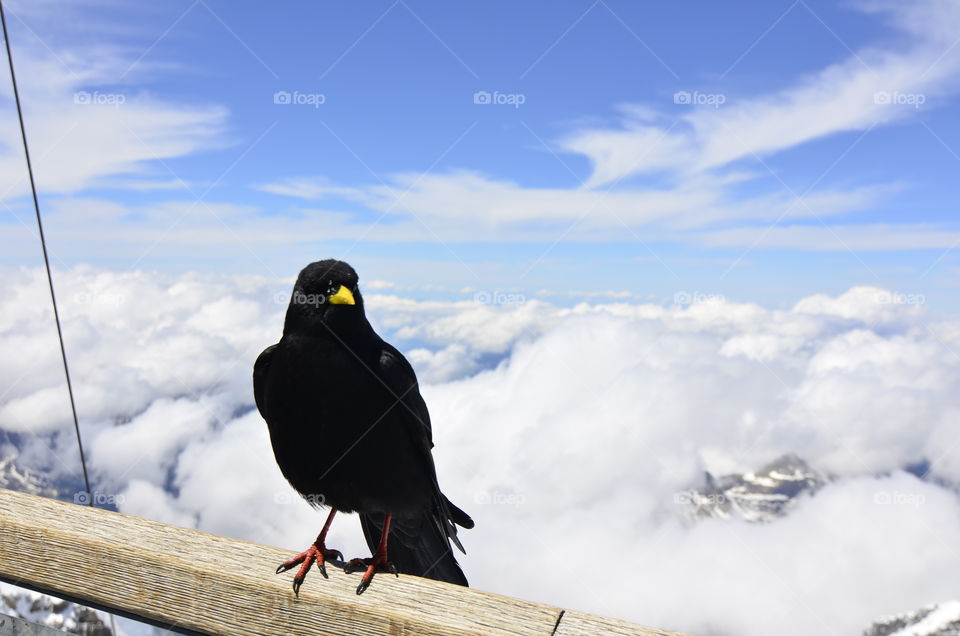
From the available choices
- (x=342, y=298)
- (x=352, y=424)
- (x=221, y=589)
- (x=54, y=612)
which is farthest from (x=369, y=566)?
(x=54, y=612)

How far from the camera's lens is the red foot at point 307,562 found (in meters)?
2.33

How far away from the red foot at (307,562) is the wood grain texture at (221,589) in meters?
0.03

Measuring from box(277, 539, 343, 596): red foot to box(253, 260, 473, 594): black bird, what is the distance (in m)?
0.55

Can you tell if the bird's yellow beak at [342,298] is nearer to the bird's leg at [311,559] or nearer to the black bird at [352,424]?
the black bird at [352,424]

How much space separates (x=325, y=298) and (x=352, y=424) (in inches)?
29.9

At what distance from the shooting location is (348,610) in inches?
85.5

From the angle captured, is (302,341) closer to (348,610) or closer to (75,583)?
(75,583)

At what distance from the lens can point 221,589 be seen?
2.25 meters

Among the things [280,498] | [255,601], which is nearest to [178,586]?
[255,601]

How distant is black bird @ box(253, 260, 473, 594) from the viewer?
361 centimetres

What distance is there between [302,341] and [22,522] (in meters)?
1.54

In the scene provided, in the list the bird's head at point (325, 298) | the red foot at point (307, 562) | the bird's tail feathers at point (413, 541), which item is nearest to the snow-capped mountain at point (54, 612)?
the red foot at point (307, 562)

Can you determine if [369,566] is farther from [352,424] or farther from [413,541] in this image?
[413,541]

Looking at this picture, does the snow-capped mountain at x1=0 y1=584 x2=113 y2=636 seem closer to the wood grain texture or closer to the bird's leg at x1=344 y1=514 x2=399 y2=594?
the wood grain texture
